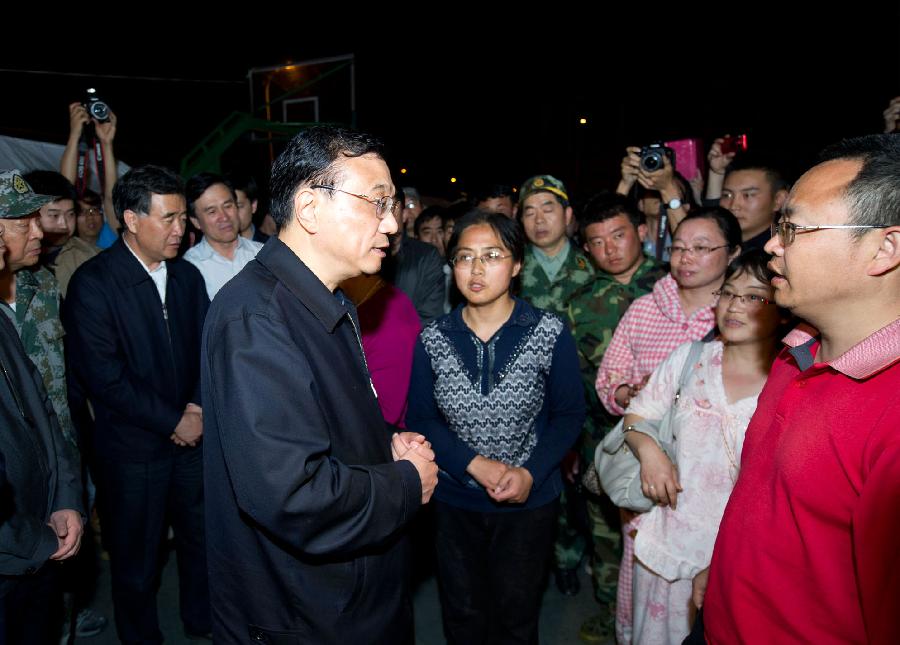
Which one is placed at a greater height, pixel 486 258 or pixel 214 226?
pixel 214 226

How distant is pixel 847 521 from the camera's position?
1012mm

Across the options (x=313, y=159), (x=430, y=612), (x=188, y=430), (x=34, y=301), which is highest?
(x=313, y=159)

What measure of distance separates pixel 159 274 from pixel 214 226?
678 millimetres

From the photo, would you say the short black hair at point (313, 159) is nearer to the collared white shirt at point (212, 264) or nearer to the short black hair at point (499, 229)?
the short black hair at point (499, 229)

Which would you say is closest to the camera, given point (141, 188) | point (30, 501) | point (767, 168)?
point (30, 501)

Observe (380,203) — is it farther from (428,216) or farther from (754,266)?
(428,216)

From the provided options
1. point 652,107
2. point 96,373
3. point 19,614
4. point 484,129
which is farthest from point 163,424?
point 484,129

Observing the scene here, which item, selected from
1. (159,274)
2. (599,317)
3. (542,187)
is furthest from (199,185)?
(599,317)

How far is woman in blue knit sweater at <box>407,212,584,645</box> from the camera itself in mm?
1990

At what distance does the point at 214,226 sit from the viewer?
3.14 metres

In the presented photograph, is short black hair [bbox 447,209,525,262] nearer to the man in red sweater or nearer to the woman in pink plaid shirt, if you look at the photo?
the woman in pink plaid shirt

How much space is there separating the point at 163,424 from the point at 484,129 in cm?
2366

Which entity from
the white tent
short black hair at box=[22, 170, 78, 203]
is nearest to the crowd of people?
short black hair at box=[22, 170, 78, 203]

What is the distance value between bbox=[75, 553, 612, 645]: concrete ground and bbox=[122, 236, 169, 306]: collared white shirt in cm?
161
